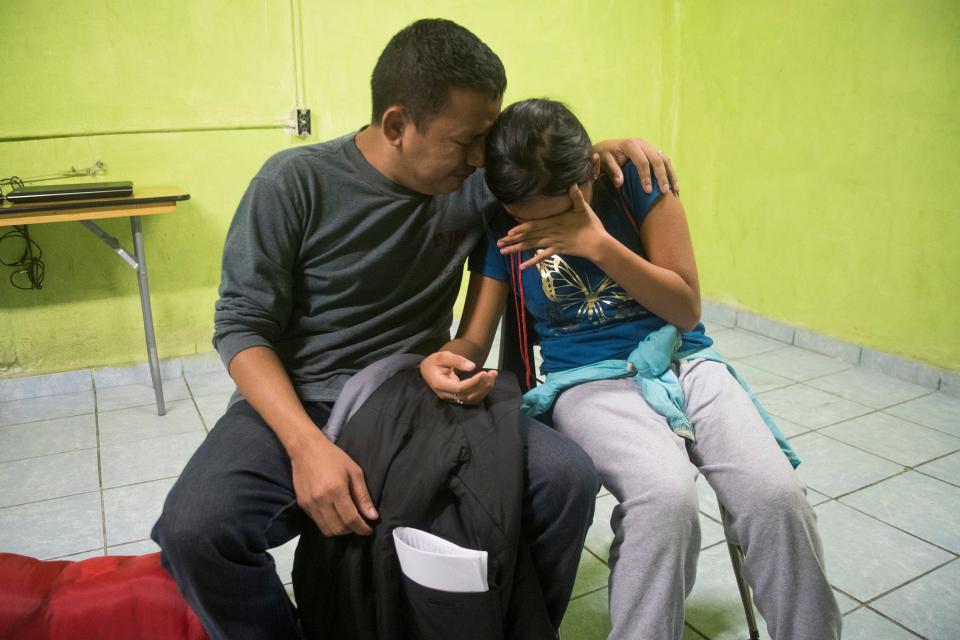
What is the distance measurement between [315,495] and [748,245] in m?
2.89

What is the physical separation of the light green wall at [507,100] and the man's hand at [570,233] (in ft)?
6.57

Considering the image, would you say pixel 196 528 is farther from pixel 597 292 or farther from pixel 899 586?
pixel 899 586

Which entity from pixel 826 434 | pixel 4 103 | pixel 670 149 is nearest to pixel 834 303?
pixel 826 434

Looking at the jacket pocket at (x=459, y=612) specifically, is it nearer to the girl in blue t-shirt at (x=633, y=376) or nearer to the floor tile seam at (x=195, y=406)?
the girl in blue t-shirt at (x=633, y=376)

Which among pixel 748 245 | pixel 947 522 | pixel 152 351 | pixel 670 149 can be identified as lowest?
Result: pixel 947 522

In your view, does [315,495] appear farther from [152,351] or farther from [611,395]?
[152,351]

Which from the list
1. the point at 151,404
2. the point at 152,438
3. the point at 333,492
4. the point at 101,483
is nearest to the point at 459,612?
the point at 333,492

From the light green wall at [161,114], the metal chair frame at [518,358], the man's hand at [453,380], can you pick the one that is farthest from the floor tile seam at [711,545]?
the light green wall at [161,114]

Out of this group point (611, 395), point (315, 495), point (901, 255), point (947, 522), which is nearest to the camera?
point (315, 495)

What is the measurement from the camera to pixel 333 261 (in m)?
1.33

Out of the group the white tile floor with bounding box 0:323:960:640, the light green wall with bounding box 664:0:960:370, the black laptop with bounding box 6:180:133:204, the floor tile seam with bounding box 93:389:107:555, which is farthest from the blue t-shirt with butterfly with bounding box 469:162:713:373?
the light green wall with bounding box 664:0:960:370

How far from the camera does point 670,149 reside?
377cm

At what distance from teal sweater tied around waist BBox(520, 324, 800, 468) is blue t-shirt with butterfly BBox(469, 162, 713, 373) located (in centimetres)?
3

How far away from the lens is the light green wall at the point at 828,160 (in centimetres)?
264
